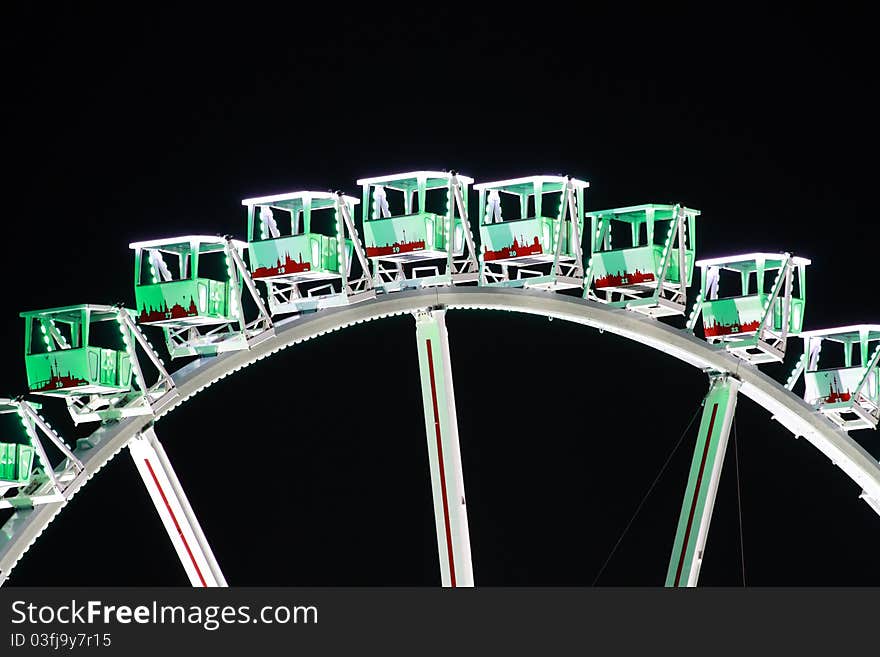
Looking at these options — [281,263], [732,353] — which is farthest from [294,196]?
[732,353]

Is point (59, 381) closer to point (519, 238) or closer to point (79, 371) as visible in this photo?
point (79, 371)

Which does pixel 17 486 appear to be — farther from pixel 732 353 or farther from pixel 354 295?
pixel 732 353

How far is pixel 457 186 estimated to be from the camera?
36719 mm

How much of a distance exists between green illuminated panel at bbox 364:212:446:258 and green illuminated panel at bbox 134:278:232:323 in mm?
2873

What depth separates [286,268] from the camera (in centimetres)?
3644

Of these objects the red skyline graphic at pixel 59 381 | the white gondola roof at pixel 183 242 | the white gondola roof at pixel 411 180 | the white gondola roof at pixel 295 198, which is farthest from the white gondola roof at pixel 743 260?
the red skyline graphic at pixel 59 381

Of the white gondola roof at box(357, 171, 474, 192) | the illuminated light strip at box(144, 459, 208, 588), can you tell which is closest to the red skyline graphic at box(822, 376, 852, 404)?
the white gondola roof at box(357, 171, 474, 192)

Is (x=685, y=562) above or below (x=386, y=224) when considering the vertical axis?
below

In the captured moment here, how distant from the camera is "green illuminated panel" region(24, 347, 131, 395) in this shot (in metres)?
35.2

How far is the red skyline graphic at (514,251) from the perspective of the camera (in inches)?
1448

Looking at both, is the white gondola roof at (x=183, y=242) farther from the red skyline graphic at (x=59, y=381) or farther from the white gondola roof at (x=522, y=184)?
the white gondola roof at (x=522, y=184)

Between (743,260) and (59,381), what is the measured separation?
540 inches
